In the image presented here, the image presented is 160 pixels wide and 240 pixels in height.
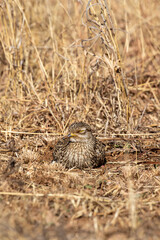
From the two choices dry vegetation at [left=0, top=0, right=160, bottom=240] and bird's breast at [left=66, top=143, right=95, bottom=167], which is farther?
bird's breast at [left=66, top=143, right=95, bottom=167]

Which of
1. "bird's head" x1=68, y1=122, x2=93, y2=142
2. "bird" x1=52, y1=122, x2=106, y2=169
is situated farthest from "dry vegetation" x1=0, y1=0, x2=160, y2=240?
"bird's head" x1=68, y1=122, x2=93, y2=142

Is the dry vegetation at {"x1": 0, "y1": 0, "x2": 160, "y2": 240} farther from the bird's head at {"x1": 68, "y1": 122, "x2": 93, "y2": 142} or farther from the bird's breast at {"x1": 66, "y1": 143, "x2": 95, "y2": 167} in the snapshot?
the bird's head at {"x1": 68, "y1": 122, "x2": 93, "y2": 142}

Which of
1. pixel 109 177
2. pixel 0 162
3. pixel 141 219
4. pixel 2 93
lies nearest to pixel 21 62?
pixel 2 93

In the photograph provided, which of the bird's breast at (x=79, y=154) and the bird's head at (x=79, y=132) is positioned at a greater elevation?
the bird's head at (x=79, y=132)

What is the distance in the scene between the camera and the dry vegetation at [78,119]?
322 cm

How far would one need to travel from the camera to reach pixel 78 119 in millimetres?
5594

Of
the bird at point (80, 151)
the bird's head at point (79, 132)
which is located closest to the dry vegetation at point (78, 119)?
the bird at point (80, 151)

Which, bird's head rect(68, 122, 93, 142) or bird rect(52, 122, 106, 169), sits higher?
bird's head rect(68, 122, 93, 142)

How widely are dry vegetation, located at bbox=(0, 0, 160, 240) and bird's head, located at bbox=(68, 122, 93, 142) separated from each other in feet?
1.29

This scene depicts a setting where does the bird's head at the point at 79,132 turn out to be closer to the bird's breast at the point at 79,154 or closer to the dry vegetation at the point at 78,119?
the bird's breast at the point at 79,154

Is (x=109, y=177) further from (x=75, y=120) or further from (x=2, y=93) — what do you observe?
(x=2, y=93)

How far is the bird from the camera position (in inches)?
184

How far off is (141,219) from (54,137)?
2.38m

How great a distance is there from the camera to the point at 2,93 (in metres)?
6.21
